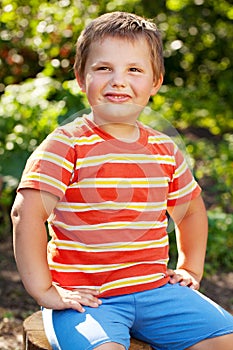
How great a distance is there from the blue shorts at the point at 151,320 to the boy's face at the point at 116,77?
592mm

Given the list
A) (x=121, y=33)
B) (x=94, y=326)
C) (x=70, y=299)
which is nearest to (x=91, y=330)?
(x=94, y=326)

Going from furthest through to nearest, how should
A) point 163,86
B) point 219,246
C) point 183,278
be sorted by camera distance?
point 163,86 < point 219,246 < point 183,278

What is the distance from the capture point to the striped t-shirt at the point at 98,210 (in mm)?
2486

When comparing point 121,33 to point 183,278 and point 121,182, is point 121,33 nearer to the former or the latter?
point 121,182

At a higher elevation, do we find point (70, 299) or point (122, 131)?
point (122, 131)

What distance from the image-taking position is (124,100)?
2.54 metres

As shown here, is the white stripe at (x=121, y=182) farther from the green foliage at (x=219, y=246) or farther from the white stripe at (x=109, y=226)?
the green foliage at (x=219, y=246)

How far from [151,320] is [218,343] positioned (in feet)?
0.76

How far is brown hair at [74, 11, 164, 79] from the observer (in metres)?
2.54

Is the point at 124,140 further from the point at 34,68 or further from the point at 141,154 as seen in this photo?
the point at 34,68

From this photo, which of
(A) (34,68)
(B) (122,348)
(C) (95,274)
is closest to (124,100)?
(C) (95,274)

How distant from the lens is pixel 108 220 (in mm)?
2504

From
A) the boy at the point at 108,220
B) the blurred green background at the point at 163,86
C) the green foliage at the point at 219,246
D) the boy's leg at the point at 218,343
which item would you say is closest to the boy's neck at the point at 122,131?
the boy at the point at 108,220

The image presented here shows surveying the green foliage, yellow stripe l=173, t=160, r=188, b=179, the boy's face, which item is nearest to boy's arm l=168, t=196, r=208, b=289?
yellow stripe l=173, t=160, r=188, b=179
